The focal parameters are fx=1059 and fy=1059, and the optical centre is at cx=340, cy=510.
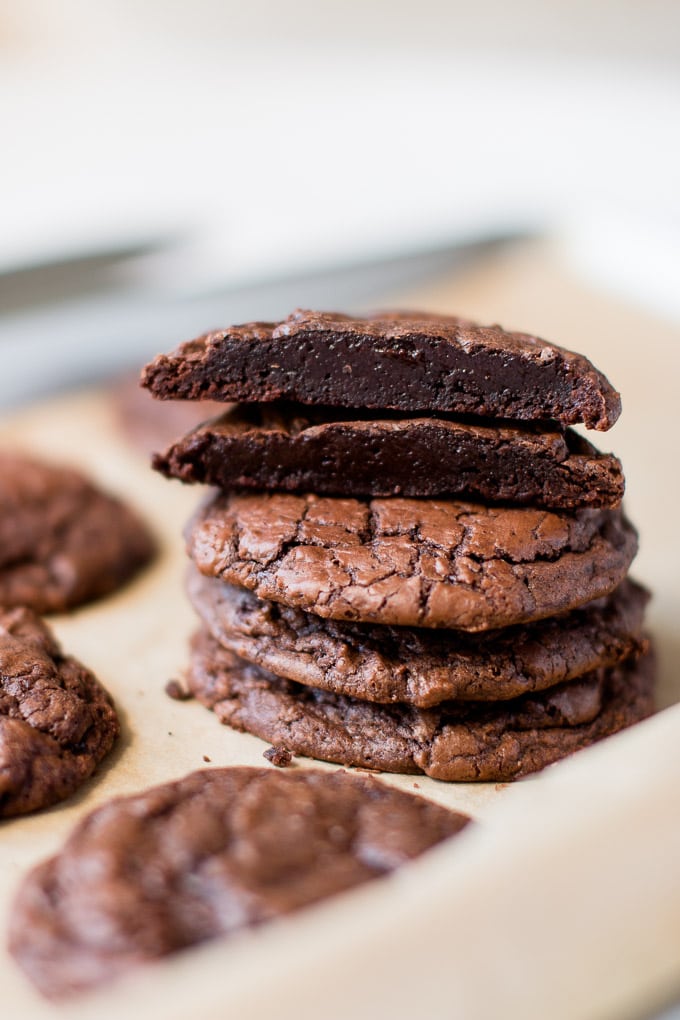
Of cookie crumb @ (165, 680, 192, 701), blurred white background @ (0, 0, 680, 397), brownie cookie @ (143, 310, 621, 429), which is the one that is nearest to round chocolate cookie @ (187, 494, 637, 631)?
brownie cookie @ (143, 310, 621, 429)

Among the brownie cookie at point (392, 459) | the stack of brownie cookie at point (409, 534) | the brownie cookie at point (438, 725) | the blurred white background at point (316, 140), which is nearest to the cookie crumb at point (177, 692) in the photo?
the brownie cookie at point (438, 725)

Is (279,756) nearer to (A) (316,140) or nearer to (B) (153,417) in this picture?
(B) (153,417)

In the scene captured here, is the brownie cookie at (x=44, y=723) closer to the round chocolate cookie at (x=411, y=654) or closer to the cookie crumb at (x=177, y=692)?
the cookie crumb at (x=177, y=692)

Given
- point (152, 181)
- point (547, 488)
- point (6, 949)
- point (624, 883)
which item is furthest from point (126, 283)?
point (624, 883)

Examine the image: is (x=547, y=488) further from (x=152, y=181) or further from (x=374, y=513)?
(x=152, y=181)

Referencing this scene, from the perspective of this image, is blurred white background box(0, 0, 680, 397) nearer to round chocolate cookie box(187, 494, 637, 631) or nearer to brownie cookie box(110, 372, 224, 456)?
brownie cookie box(110, 372, 224, 456)

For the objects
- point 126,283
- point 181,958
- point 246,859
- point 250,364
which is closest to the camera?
point 181,958
